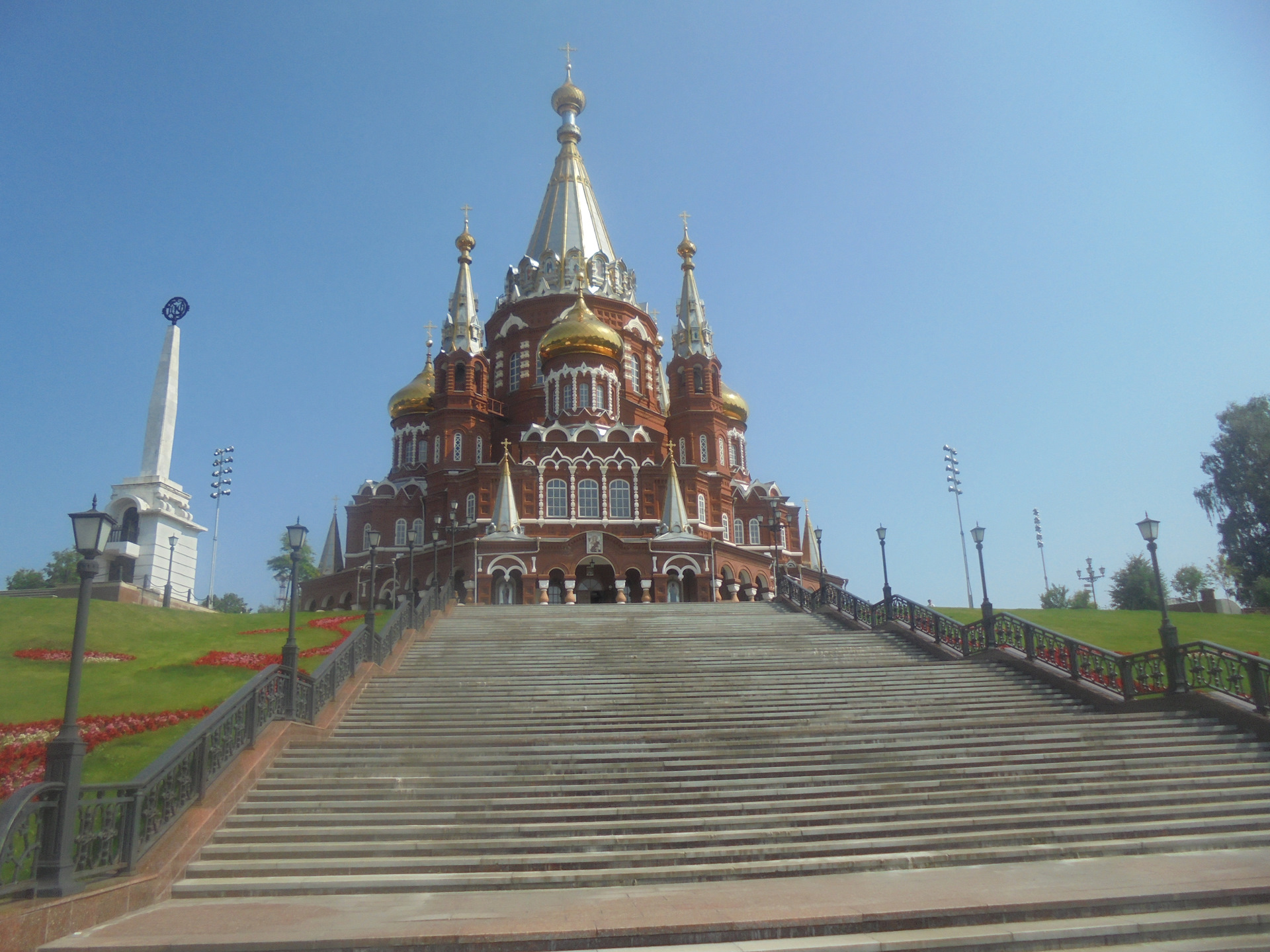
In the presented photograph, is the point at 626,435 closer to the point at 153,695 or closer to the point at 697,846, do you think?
the point at 153,695

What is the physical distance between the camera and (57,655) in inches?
712

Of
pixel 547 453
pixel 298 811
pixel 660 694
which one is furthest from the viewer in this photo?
pixel 547 453

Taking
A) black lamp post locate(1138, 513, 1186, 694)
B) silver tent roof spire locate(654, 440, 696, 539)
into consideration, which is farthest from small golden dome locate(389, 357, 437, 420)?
black lamp post locate(1138, 513, 1186, 694)

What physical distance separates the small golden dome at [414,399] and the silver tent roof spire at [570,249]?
644cm

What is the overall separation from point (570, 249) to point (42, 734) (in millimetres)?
38631


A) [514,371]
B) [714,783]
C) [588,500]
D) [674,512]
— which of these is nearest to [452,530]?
[588,500]

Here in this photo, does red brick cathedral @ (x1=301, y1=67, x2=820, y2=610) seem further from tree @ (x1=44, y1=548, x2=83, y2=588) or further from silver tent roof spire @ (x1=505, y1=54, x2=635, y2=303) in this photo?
tree @ (x1=44, y1=548, x2=83, y2=588)

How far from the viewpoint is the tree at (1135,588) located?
4956 centimetres

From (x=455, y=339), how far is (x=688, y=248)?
44.4 feet

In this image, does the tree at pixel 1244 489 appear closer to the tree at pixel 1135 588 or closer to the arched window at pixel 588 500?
the tree at pixel 1135 588

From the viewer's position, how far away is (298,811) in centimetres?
970

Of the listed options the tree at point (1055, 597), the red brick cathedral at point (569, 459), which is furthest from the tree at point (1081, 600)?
the red brick cathedral at point (569, 459)

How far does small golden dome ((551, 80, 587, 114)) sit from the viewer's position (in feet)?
177

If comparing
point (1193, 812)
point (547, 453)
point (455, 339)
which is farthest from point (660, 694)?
point (455, 339)
